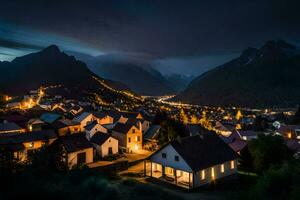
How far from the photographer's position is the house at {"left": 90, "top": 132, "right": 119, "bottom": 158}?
43.6 m

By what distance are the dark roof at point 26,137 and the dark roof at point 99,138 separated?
255 inches

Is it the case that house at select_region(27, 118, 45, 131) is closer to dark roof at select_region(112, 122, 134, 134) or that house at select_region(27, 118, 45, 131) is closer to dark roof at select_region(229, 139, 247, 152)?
dark roof at select_region(112, 122, 134, 134)

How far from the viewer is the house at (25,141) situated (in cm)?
3733

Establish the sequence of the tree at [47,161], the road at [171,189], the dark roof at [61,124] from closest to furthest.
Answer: the tree at [47,161]
the road at [171,189]
the dark roof at [61,124]

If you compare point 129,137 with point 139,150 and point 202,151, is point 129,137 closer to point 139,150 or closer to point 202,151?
point 139,150

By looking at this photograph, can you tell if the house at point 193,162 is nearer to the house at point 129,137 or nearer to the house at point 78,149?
the house at point 78,149

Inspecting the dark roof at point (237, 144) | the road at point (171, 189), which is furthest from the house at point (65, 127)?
the dark roof at point (237, 144)

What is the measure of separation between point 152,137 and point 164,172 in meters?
20.3

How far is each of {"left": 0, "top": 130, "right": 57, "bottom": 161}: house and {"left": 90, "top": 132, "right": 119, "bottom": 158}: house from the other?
6.80 m

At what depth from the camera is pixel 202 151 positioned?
33281 millimetres

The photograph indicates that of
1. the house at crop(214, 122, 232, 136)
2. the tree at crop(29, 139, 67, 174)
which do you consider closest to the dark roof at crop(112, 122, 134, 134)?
the tree at crop(29, 139, 67, 174)

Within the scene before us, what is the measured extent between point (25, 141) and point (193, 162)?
81.8 feet

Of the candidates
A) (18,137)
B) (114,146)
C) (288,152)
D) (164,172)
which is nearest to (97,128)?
(114,146)

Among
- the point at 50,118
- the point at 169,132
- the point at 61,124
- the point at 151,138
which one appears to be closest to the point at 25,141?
the point at 61,124
